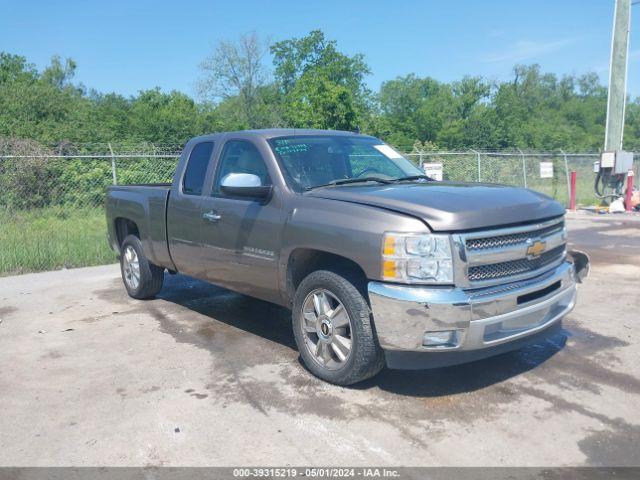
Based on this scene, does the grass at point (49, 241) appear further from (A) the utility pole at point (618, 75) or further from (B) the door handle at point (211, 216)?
(A) the utility pole at point (618, 75)

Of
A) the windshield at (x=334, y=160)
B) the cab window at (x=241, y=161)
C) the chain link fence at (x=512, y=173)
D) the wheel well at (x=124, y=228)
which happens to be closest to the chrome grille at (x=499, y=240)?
the windshield at (x=334, y=160)

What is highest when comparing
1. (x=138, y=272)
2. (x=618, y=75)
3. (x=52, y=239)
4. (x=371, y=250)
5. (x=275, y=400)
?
(x=618, y=75)

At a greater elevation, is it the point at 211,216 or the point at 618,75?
the point at 618,75

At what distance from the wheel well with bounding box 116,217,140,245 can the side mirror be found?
2.95 m

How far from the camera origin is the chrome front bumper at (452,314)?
3.63 metres

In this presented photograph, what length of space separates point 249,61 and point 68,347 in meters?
52.6

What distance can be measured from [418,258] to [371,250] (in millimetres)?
318

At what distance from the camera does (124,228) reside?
7504 mm

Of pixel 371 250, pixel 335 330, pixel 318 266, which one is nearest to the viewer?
pixel 371 250

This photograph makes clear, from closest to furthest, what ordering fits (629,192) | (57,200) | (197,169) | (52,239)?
(197,169)
(52,239)
(57,200)
(629,192)

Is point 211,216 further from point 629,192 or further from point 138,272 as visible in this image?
point 629,192

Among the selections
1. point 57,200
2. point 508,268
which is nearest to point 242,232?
point 508,268

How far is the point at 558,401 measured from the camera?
156 inches

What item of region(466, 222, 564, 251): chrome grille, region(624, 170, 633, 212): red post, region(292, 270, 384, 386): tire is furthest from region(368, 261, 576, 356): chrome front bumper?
region(624, 170, 633, 212): red post
